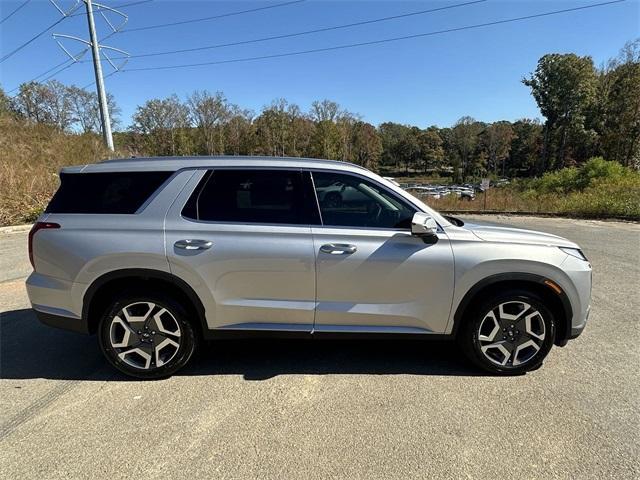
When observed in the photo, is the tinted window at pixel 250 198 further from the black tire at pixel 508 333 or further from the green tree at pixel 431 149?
the green tree at pixel 431 149

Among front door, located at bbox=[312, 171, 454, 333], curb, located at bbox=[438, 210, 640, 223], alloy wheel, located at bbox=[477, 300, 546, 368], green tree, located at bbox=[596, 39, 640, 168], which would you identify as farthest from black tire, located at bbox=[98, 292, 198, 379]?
green tree, located at bbox=[596, 39, 640, 168]

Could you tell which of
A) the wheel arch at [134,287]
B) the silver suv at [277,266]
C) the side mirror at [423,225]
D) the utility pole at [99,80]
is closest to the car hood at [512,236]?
the silver suv at [277,266]

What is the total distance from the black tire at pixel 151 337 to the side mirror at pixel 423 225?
1956 mm

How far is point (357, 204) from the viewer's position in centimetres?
333

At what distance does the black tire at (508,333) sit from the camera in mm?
3244

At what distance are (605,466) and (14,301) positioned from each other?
6.45 m

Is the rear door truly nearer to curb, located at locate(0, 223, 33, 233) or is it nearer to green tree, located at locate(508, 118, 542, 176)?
curb, located at locate(0, 223, 33, 233)

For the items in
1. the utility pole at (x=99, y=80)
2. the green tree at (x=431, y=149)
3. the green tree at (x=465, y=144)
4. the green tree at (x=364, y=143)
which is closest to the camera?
the utility pole at (x=99, y=80)

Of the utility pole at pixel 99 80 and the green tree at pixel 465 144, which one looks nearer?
the utility pole at pixel 99 80

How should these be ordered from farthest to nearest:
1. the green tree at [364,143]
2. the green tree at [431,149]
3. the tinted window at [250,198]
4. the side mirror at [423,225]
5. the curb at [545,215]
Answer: the green tree at [431,149] → the green tree at [364,143] → the curb at [545,215] → the tinted window at [250,198] → the side mirror at [423,225]

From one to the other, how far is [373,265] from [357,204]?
533 millimetres

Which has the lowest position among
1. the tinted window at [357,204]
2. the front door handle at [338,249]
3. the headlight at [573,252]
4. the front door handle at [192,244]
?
the headlight at [573,252]

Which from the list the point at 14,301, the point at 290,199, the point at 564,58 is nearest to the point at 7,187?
the point at 14,301

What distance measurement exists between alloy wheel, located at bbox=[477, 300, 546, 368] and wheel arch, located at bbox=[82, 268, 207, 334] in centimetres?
233
